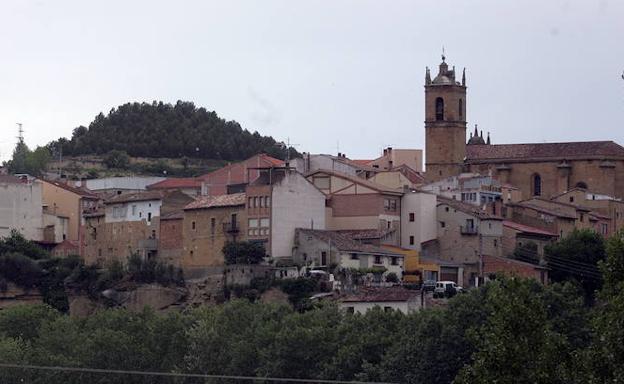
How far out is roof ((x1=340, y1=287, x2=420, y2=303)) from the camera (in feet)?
272

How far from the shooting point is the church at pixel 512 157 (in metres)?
107

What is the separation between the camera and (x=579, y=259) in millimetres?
89562

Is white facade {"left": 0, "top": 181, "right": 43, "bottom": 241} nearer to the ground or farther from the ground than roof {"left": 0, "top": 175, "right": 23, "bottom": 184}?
nearer to the ground

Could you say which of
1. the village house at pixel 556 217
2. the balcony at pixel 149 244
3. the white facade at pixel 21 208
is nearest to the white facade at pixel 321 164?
the village house at pixel 556 217

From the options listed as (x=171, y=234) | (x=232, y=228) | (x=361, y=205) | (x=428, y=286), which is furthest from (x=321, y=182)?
(x=428, y=286)

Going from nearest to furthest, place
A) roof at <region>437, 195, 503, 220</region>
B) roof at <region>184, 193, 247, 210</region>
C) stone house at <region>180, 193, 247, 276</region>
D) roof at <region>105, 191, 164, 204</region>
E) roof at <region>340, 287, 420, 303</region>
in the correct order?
roof at <region>340, 287, 420, 303</region>, stone house at <region>180, 193, 247, 276</region>, roof at <region>184, 193, 247, 210</region>, roof at <region>437, 195, 503, 220</region>, roof at <region>105, 191, 164, 204</region>

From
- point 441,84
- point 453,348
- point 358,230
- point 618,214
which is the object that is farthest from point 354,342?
point 441,84

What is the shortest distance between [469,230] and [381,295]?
9279 millimetres

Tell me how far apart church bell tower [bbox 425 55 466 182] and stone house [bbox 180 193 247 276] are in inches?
768

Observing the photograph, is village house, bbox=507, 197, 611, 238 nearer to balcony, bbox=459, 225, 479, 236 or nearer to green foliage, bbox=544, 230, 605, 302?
green foliage, bbox=544, 230, 605, 302

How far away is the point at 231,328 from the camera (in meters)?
77.8

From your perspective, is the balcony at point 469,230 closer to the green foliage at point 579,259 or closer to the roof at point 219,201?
the green foliage at point 579,259

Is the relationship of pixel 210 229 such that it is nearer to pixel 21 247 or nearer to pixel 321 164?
pixel 21 247

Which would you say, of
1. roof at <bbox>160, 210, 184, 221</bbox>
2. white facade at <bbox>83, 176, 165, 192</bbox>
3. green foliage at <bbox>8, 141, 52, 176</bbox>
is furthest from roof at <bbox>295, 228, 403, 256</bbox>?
green foliage at <bbox>8, 141, 52, 176</bbox>
